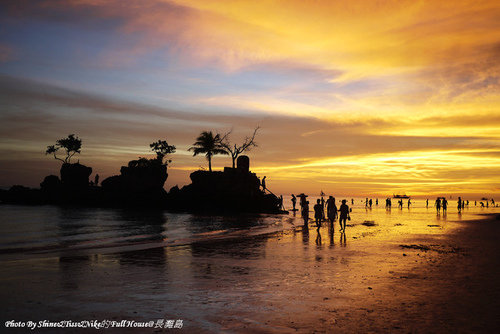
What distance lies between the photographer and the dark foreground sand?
7156 mm

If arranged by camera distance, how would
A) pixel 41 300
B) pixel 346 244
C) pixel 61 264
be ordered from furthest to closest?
pixel 346 244 < pixel 61 264 < pixel 41 300

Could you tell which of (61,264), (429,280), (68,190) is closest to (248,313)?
(429,280)

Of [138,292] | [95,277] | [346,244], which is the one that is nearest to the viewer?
[138,292]

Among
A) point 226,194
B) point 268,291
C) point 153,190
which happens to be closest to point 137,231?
point 268,291

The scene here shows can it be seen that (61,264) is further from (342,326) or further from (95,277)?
(342,326)

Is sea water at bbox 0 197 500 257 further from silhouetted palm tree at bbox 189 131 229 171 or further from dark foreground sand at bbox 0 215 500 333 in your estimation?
silhouetted palm tree at bbox 189 131 229 171

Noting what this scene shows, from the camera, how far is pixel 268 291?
9.59 metres

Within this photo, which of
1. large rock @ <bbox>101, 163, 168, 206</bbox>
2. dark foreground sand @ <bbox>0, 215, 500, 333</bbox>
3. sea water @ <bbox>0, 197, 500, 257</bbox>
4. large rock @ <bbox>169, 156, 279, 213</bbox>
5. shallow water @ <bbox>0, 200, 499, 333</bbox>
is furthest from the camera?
large rock @ <bbox>101, 163, 168, 206</bbox>

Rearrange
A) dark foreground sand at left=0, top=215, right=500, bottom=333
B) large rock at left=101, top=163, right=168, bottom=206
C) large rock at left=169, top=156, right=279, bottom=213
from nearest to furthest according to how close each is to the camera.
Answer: dark foreground sand at left=0, top=215, right=500, bottom=333 < large rock at left=169, top=156, right=279, bottom=213 < large rock at left=101, top=163, right=168, bottom=206

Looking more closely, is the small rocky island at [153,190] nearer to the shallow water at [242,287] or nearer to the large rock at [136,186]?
the large rock at [136,186]

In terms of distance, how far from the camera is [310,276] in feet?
37.6

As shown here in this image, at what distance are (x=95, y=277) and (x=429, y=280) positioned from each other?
1052 cm

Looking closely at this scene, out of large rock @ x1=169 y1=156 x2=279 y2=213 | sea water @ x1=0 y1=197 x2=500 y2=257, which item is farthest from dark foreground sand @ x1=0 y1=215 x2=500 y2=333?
large rock @ x1=169 y1=156 x2=279 y2=213

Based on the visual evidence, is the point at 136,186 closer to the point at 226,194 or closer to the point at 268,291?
the point at 226,194
